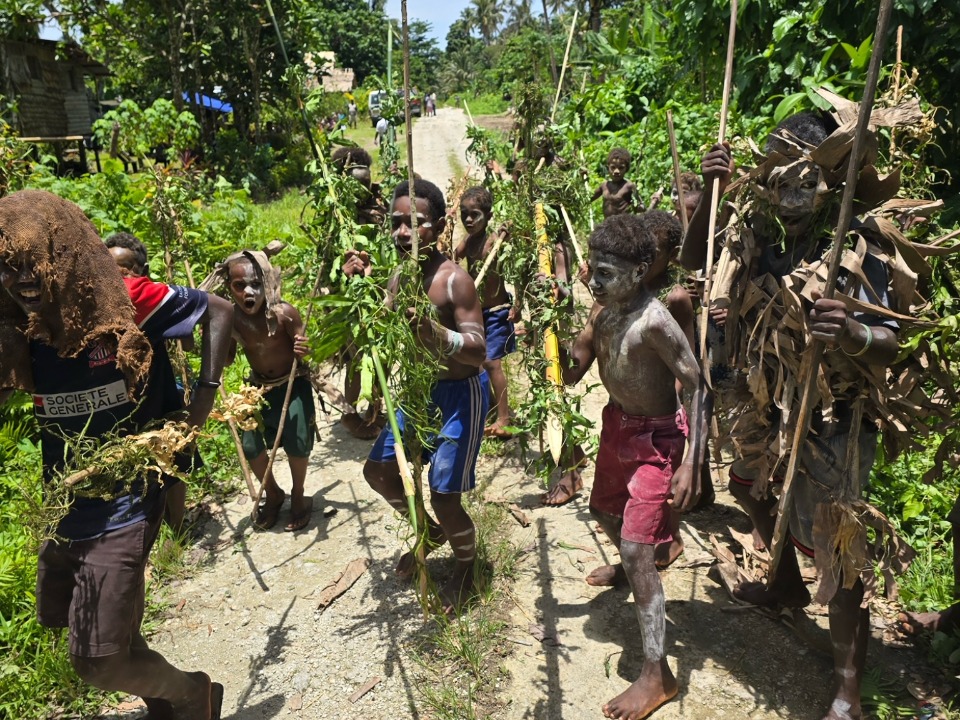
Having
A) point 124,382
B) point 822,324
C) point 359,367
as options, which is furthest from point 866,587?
point 124,382

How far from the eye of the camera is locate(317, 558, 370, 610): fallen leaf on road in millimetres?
4219

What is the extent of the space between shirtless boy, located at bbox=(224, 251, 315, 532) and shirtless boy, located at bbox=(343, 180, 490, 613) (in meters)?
1.14

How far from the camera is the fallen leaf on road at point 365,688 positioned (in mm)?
3441

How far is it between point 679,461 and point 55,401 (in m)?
2.63

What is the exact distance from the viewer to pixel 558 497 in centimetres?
501

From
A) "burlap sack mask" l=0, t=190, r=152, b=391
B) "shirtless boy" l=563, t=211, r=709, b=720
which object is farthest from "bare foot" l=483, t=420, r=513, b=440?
"burlap sack mask" l=0, t=190, r=152, b=391

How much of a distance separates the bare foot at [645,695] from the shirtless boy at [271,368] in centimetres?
262

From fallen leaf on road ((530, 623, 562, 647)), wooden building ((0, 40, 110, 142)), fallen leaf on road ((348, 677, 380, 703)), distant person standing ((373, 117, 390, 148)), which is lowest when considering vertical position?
fallen leaf on road ((348, 677, 380, 703))

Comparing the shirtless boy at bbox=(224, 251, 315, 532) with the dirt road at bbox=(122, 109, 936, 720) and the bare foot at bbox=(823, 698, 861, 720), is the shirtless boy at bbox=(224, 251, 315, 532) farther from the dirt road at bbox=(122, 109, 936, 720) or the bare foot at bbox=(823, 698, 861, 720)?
the bare foot at bbox=(823, 698, 861, 720)

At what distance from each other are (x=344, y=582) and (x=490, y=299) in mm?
2571

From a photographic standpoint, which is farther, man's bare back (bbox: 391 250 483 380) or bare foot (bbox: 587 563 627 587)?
bare foot (bbox: 587 563 627 587)

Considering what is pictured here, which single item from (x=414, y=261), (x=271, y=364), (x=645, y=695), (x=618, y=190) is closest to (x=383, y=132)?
(x=618, y=190)

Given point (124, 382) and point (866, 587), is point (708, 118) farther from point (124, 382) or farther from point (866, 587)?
point (124, 382)

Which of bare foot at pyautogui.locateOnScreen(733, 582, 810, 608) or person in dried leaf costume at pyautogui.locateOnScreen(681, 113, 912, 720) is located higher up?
person in dried leaf costume at pyautogui.locateOnScreen(681, 113, 912, 720)
